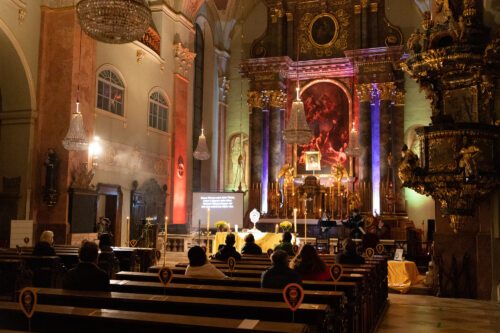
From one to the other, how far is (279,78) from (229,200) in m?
6.62

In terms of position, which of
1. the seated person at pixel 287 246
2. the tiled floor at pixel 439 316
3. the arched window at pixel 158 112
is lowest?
the tiled floor at pixel 439 316

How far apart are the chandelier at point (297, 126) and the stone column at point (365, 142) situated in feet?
26.7

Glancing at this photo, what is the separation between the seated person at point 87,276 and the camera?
4.72 meters

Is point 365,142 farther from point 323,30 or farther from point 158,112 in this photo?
point 158,112

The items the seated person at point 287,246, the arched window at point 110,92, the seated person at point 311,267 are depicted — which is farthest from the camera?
the arched window at point 110,92

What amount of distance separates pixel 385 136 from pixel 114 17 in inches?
568

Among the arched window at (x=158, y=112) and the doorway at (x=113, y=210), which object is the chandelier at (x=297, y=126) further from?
the arched window at (x=158, y=112)

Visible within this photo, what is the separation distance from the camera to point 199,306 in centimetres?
410

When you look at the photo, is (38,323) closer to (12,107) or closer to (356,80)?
(12,107)

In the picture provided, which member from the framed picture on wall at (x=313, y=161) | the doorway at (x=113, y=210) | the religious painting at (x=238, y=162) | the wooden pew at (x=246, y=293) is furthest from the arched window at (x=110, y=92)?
the wooden pew at (x=246, y=293)

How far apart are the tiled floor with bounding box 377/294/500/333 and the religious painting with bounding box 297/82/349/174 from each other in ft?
37.5

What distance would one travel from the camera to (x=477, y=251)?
9781 millimetres

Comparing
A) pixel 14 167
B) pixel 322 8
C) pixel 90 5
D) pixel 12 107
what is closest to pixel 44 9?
pixel 12 107

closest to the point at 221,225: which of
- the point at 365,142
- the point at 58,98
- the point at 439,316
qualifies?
the point at 58,98
